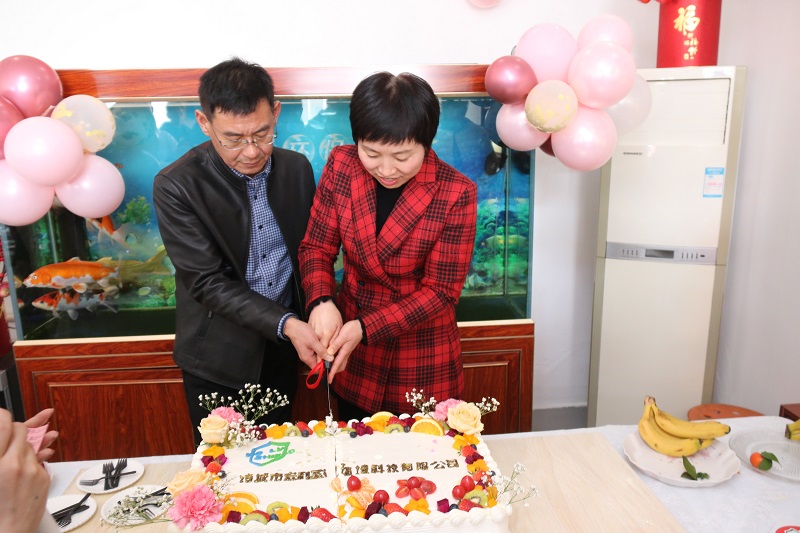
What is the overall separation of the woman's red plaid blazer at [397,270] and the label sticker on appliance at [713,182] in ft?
4.27

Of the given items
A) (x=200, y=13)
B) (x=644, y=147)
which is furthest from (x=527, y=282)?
(x=200, y=13)

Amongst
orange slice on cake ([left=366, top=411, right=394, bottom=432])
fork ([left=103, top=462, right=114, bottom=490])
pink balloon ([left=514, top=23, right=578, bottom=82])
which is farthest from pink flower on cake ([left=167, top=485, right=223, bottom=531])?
pink balloon ([left=514, top=23, right=578, bottom=82])

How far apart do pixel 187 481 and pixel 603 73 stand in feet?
5.74

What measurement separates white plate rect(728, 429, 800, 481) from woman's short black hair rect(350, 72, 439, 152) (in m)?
1.18

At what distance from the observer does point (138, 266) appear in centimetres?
265

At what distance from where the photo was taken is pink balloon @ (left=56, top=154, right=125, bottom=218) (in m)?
2.19

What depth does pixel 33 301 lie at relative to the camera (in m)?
2.54

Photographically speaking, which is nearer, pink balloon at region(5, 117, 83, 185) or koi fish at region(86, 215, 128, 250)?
pink balloon at region(5, 117, 83, 185)

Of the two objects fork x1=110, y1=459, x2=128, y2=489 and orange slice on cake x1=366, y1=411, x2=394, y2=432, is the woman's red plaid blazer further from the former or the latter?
fork x1=110, y1=459, x2=128, y2=489

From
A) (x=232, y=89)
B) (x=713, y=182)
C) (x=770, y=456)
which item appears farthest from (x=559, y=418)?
(x=232, y=89)

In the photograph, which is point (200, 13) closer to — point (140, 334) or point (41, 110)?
point (41, 110)

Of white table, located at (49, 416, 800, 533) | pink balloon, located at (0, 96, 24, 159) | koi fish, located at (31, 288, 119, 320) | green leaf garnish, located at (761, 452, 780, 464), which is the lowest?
white table, located at (49, 416, 800, 533)

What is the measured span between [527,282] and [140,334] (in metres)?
1.65

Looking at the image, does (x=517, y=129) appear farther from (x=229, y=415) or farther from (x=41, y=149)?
(x=41, y=149)
